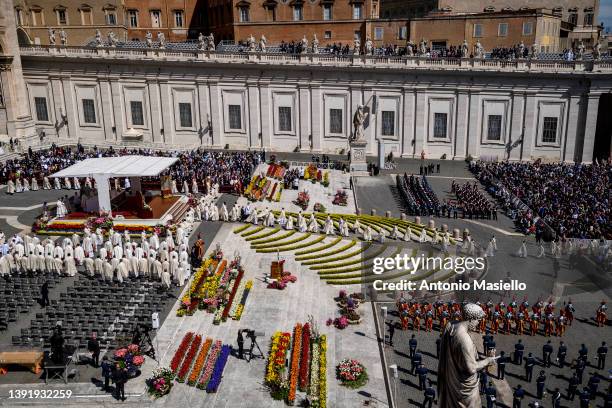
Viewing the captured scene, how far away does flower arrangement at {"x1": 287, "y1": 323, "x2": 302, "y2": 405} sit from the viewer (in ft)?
81.3

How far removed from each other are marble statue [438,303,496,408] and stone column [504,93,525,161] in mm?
55070

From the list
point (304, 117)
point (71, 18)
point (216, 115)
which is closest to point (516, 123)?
point (304, 117)

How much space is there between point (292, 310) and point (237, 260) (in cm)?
604

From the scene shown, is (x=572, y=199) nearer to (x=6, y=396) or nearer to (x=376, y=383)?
(x=376, y=383)

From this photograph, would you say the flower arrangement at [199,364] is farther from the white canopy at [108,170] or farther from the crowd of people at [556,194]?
the crowd of people at [556,194]

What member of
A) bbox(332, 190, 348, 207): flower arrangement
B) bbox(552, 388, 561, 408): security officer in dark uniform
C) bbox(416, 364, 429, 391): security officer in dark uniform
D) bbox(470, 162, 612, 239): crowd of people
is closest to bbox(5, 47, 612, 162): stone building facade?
bbox(470, 162, 612, 239): crowd of people

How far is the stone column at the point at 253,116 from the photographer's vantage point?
67188 mm

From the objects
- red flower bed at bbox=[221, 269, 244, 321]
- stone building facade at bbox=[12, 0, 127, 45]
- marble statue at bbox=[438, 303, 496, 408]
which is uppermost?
stone building facade at bbox=[12, 0, 127, 45]

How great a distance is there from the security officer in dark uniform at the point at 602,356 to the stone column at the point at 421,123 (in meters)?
40.3

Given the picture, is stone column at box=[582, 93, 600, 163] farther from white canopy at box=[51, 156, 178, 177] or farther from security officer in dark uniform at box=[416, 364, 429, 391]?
security officer in dark uniform at box=[416, 364, 429, 391]

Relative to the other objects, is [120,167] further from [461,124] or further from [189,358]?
[461,124]

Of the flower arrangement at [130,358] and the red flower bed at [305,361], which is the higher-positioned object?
the flower arrangement at [130,358]

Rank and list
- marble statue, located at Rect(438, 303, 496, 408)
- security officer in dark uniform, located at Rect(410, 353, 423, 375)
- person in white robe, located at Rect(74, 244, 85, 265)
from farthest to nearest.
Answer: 1. person in white robe, located at Rect(74, 244, 85, 265)
2. security officer in dark uniform, located at Rect(410, 353, 423, 375)
3. marble statue, located at Rect(438, 303, 496, 408)

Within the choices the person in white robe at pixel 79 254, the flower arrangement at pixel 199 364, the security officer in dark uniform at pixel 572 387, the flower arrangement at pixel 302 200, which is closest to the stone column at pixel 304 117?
the flower arrangement at pixel 302 200
